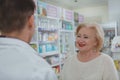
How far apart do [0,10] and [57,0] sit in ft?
23.6

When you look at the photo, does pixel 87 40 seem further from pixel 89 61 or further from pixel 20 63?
pixel 20 63

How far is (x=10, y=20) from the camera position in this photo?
776 mm

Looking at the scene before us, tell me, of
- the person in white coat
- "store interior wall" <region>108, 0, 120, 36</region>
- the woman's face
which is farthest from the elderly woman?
"store interior wall" <region>108, 0, 120, 36</region>

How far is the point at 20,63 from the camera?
690 mm

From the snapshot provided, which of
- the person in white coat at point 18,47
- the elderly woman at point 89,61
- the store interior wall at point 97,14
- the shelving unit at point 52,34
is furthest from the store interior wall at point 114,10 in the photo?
the person in white coat at point 18,47

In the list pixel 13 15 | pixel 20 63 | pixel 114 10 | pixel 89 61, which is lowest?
pixel 89 61

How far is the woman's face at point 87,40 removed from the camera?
7.02 ft

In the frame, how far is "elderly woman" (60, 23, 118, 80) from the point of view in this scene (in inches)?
77.4

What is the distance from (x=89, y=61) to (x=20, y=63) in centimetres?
148

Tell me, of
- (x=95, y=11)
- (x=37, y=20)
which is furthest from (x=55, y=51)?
(x=95, y=11)

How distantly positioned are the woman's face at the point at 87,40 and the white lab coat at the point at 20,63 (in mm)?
1435

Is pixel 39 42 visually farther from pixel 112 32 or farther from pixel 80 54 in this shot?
pixel 112 32

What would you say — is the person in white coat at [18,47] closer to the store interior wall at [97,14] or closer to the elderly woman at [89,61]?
the elderly woman at [89,61]

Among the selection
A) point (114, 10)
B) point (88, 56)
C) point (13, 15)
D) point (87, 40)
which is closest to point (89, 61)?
point (88, 56)
